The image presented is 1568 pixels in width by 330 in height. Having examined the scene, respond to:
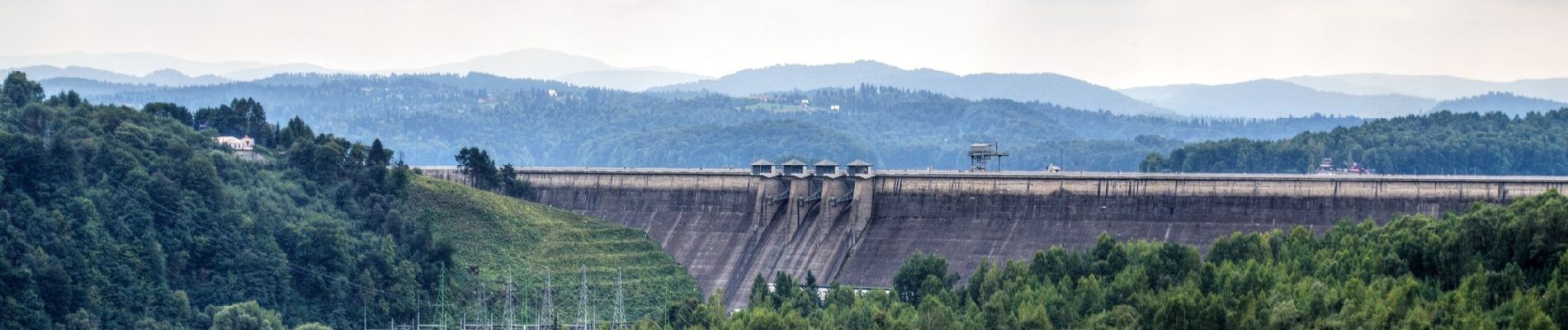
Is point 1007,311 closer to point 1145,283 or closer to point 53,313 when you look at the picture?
point 1145,283

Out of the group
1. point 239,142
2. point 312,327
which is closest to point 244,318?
point 312,327

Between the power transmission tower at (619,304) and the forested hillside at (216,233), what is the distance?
0.63 meters

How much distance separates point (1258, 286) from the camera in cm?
8606

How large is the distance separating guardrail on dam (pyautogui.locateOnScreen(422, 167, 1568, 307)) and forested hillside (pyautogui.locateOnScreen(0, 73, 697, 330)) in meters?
3.13

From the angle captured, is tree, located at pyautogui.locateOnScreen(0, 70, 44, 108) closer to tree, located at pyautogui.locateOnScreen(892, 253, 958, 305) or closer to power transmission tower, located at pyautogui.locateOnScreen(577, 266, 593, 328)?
power transmission tower, located at pyautogui.locateOnScreen(577, 266, 593, 328)

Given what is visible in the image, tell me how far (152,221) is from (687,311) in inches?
1005

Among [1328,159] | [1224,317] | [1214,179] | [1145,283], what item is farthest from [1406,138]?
[1224,317]

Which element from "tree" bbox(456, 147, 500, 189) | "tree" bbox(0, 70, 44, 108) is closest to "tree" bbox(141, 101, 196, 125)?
"tree" bbox(0, 70, 44, 108)

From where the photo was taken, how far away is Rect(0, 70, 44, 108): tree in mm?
129625

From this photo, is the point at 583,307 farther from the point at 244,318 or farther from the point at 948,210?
the point at 948,210

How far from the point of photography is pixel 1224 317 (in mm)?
78000

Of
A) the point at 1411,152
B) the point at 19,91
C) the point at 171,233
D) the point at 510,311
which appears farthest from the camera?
the point at 1411,152

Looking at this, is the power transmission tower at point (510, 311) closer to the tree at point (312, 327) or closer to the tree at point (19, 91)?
the tree at point (312, 327)

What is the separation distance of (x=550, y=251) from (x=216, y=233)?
16393mm
